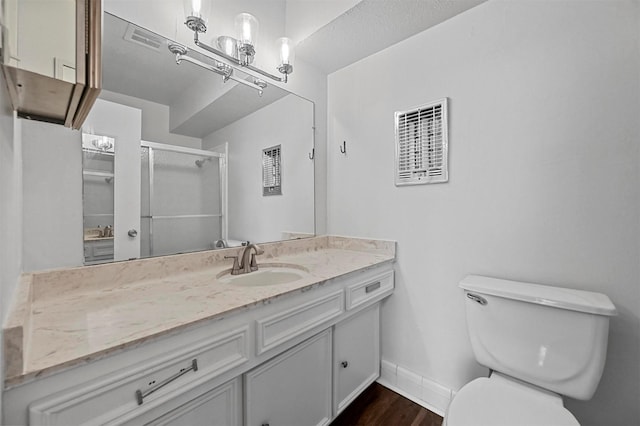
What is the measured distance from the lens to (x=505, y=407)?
0.94 meters

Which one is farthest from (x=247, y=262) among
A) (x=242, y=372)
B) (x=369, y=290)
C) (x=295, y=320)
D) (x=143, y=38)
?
(x=143, y=38)

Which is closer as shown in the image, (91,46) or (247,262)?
(91,46)

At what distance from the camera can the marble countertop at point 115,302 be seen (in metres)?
0.58

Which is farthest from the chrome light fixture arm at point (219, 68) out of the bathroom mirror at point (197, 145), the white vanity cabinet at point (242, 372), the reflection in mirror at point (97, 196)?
the white vanity cabinet at point (242, 372)

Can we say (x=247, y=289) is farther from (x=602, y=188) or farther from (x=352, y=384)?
(x=602, y=188)

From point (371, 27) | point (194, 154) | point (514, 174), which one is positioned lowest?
point (514, 174)

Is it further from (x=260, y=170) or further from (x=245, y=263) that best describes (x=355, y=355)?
(x=260, y=170)

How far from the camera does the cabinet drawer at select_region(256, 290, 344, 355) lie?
37.5 inches

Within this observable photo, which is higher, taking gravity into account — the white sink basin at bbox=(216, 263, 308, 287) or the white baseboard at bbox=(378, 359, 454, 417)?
the white sink basin at bbox=(216, 263, 308, 287)

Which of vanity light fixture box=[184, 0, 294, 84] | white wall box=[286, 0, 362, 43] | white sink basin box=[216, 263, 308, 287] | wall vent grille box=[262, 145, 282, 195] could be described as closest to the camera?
vanity light fixture box=[184, 0, 294, 84]

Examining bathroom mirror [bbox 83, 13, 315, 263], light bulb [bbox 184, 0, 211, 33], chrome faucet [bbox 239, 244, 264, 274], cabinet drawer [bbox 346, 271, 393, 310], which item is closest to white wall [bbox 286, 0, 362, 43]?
bathroom mirror [bbox 83, 13, 315, 263]

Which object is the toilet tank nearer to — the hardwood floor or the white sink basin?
the hardwood floor

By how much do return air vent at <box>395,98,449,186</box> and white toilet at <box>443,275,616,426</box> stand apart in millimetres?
641

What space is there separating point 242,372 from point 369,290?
80cm
